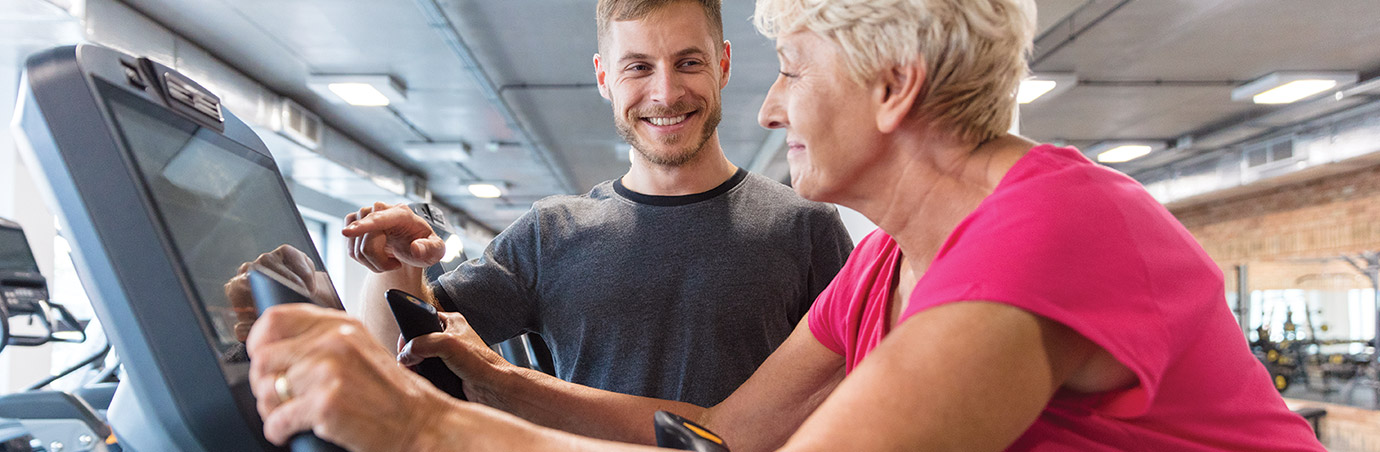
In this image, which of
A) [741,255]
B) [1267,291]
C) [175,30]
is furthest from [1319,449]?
[1267,291]

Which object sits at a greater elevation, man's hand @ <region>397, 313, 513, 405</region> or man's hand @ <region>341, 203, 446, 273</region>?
man's hand @ <region>341, 203, 446, 273</region>

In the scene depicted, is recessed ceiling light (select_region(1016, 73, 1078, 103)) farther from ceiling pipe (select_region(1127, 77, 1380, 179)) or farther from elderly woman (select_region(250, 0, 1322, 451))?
elderly woman (select_region(250, 0, 1322, 451))

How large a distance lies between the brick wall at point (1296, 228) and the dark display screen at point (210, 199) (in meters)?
11.6

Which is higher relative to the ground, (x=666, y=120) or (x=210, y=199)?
(x=666, y=120)

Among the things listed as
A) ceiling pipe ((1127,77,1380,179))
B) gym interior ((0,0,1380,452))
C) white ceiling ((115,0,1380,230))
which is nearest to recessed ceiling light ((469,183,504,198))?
gym interior ((0,0,1380,452))

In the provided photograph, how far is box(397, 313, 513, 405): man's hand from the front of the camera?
129 cm

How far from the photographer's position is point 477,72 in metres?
6.47

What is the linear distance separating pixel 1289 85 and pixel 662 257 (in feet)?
24.0

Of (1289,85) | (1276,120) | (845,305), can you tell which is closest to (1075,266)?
(845,305)

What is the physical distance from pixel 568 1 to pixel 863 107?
4.40 m

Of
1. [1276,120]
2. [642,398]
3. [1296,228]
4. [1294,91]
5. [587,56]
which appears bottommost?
[1296,228]

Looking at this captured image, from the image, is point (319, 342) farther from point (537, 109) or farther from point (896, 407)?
point (537, 109)

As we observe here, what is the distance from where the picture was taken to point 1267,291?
12.2 metres

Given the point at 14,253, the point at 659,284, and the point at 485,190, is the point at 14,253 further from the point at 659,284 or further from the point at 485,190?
the point at 485,190
